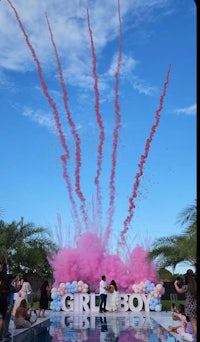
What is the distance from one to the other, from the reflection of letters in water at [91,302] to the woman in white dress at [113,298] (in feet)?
2.78

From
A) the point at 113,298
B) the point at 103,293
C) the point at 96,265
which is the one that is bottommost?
the point at 113,298

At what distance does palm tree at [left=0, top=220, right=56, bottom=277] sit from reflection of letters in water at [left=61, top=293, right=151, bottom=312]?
3.81 m

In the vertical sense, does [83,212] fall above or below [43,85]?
below

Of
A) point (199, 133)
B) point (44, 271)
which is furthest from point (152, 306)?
point (199, 133)

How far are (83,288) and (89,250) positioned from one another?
476 cm

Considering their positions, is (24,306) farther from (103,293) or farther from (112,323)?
(103,293)

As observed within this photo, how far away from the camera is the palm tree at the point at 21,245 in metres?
26.2

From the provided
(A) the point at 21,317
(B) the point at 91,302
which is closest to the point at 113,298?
(B) the point at 91,302

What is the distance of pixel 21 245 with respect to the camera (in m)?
26.2

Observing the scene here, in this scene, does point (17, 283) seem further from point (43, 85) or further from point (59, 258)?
point (43, 85)

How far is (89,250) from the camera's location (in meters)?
28.4

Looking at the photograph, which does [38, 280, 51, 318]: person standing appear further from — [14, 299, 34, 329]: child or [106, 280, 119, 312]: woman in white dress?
[106, 280, 119, 312]: woman in white dress

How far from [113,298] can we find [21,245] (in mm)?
6735

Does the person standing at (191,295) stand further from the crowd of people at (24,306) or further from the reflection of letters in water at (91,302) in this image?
the reflection of letters in water at (91,302)
